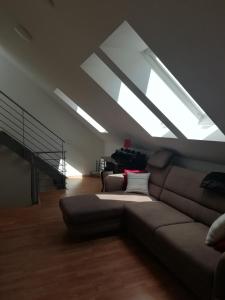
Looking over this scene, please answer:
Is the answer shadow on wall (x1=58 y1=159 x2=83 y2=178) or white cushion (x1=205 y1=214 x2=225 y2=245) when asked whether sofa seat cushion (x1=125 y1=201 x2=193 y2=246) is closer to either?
white cushion (x1=205 y1=214 x2=225 y2=245)

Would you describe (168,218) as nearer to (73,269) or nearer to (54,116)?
(73,269)

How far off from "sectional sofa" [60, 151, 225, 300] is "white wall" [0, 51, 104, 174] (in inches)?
114

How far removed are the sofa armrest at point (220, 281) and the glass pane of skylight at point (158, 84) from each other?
4.14 ft

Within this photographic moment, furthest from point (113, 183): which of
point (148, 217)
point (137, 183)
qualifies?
point (148, 217)

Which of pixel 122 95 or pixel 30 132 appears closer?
pixel 122 95

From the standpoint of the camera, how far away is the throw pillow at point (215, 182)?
7.91 feet

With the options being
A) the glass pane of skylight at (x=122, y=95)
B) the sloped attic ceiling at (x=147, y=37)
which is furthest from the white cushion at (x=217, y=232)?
the glass pane of skylight at (x=122, y=95)

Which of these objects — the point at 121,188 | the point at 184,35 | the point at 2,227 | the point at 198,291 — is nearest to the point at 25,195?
the point at 2,227

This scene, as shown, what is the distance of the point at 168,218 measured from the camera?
2.57 meters

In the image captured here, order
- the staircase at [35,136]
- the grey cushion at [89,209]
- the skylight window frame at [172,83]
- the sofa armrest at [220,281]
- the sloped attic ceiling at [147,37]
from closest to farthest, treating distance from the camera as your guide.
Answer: the sloped attic ceiling at [147,37], the sofa armrest at [220,281], the skylight window frame at [172,83], the grey cushion at [89,209], the staircase at [35,136]

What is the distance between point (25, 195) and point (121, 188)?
182 cm

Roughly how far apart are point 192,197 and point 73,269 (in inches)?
58.5

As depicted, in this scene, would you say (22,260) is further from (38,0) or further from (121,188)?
(38,0)

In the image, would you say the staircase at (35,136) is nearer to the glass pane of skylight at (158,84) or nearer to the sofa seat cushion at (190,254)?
the glass pane of skylight at (158,84)
